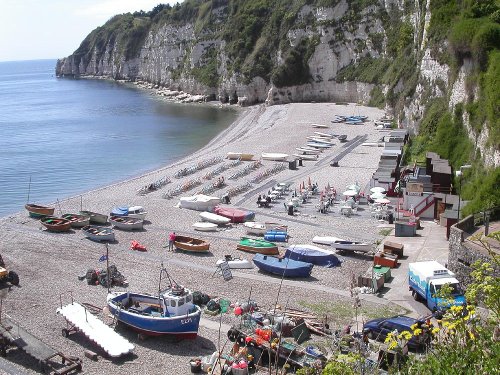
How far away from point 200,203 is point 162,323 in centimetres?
2043

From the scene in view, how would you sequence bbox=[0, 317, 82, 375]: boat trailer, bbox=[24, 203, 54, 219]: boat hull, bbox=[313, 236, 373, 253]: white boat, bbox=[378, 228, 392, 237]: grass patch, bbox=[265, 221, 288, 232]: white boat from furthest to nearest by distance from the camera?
bbox=[24, 203, 54, 219]: boat hull, bbox=[265, 221, 288, 232]: white boat, bbox=[378, 228, 392, 237]: grass patch, bbox=[313, 236, 373, 253]: white boat, bbox=[0, 317, 82, 375]: boat trailer

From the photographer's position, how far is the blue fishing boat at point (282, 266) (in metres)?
28.3

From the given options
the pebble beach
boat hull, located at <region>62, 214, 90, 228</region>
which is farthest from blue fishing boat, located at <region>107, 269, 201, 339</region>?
boat hull, located at <region>62, 214, 90, 228</region>

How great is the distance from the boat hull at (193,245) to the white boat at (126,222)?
17.0 ft

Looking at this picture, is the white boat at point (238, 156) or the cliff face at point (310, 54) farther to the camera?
the cliff face at point (310, 54)

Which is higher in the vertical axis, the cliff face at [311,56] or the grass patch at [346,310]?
the cliff face at [311,56]

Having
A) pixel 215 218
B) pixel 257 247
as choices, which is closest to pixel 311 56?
pixel 215 218

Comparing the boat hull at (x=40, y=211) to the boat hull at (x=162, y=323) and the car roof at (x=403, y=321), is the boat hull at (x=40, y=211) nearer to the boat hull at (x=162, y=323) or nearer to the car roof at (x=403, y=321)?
the boat hull at (x=162, y=323)

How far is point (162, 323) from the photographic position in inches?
871

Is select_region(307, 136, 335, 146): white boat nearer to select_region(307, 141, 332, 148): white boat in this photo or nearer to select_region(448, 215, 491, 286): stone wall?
select_region(307, 141, 332, 148): white boat

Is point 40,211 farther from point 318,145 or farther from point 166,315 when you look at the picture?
point 318,145

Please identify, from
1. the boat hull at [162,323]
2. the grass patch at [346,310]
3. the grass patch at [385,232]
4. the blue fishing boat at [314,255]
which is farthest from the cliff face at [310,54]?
the boat hull at [162,323]

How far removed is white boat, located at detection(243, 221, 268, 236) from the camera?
118ft

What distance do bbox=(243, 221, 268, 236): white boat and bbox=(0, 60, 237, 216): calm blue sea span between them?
2147 centimetres
